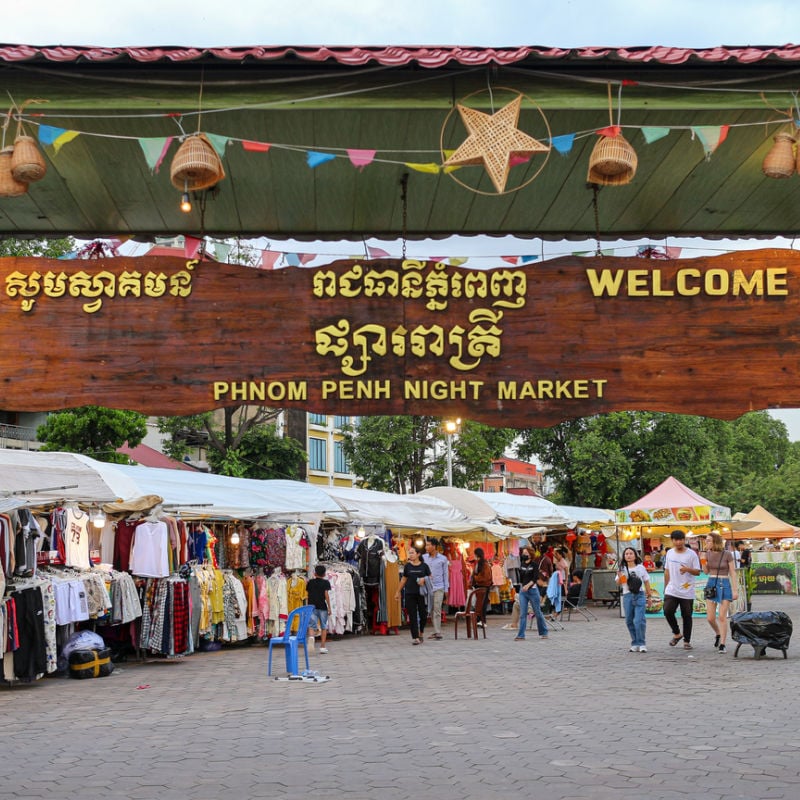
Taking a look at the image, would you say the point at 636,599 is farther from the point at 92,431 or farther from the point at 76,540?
the point at 92,431

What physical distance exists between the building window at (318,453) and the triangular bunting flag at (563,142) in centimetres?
5444

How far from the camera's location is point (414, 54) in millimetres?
5109

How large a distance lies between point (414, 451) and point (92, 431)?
15.3m

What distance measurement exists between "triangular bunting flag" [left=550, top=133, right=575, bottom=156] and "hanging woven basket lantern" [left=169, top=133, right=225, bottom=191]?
5.89ft

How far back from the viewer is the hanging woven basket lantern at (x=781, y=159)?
5.38 metres

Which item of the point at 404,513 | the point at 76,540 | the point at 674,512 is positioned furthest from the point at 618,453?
the point at 76,540

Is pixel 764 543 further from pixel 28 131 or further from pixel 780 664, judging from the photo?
pixel 28 131

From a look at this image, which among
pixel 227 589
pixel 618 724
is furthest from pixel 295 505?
pixel 618 724

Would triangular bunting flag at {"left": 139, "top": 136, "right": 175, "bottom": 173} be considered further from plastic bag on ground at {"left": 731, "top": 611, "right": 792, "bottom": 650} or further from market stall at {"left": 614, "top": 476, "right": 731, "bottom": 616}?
market stall at {"left": 614, "top": 476, "right": 731, "bottom": 616}

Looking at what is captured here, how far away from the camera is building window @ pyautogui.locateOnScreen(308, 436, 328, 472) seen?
60094 millimetres

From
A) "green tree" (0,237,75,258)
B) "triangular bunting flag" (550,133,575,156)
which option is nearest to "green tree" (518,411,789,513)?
"green tree" (0,237,75,258)

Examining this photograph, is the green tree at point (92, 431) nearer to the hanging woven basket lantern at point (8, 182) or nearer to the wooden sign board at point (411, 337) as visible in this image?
the hanging woven basket lantern at point (8, 182)

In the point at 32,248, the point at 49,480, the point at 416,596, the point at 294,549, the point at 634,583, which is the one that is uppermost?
the point at 32,248

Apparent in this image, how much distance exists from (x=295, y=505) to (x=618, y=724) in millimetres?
10264
